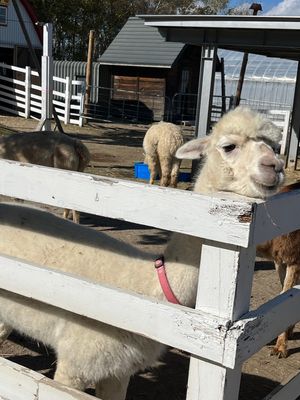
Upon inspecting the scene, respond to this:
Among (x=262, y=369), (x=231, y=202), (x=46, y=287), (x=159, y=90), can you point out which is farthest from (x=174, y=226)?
(x=159, y=90)

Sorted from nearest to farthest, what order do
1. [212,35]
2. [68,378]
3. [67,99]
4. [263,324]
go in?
[263,324]
[68,378]
[212,35]
[67,99]

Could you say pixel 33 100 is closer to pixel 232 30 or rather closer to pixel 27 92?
pixel 27 92

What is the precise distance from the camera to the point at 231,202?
59.6 inches

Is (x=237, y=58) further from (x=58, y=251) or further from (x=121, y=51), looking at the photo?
(x=58, y=251)

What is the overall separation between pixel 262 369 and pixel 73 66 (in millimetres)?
27043

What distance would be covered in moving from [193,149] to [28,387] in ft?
4.43

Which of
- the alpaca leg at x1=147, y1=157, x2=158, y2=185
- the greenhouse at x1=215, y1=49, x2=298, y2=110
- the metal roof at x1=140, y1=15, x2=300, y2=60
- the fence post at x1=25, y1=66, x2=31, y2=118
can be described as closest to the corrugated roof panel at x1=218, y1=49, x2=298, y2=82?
the greenhouse at x1=215, y1=49, x2=298, y2=110

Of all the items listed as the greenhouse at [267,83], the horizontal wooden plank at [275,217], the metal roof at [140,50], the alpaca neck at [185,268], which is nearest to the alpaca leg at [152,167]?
the alpaca neck at [185,268]

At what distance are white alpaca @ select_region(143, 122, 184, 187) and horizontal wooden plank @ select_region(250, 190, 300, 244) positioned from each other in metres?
7.37

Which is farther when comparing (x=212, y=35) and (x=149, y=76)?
(x=149, y=76)

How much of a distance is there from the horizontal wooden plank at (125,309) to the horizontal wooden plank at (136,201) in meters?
0.28

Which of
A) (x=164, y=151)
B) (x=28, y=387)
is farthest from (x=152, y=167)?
(x=28, y=387)

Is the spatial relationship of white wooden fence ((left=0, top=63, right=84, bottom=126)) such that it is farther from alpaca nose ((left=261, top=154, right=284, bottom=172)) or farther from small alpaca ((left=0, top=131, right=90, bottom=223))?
alpaca nose ((left=261, top=154, right=284, bottom=172))

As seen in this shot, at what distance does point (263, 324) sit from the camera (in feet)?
5.63
